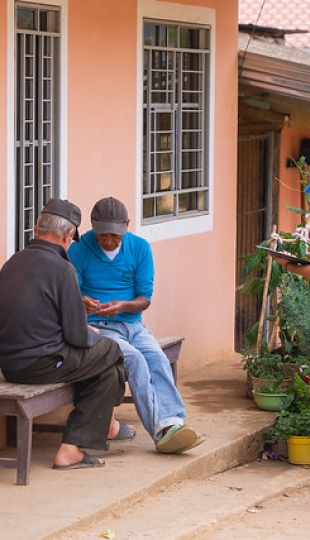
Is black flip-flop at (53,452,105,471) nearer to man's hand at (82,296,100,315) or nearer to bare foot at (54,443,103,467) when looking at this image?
bare foot at (54,443,103,467)

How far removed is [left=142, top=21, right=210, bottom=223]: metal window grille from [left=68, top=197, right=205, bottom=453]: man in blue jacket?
1563 millimetres

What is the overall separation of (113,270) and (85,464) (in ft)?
4.12

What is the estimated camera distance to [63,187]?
7629 mm

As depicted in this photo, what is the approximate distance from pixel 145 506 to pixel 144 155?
339 cm

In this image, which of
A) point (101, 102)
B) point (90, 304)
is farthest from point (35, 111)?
point (90, 304)

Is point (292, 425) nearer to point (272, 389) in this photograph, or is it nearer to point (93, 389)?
point (272, 389)

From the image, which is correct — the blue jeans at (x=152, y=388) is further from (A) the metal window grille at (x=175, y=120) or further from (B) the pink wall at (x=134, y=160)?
(A) the metal window grille at (x=175, y=120)

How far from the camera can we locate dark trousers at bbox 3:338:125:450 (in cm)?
652

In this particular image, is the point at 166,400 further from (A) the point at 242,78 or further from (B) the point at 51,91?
(A) the point at 242,78

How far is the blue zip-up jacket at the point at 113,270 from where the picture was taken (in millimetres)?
7285

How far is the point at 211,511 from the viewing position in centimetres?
613

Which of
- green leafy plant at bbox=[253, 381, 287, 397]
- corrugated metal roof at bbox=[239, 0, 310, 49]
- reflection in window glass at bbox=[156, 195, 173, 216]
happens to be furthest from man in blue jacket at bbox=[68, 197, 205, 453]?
corrugated metal roof at bbox=[239, 0, 310, 49]

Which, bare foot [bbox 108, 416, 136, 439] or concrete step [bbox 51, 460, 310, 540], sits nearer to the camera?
concrete step [bbox 51, 460, 310, 540]

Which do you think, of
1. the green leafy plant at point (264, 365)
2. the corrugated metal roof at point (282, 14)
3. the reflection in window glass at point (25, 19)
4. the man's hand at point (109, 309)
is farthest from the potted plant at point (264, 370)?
the corrugated metal roof at point (282, 14)
